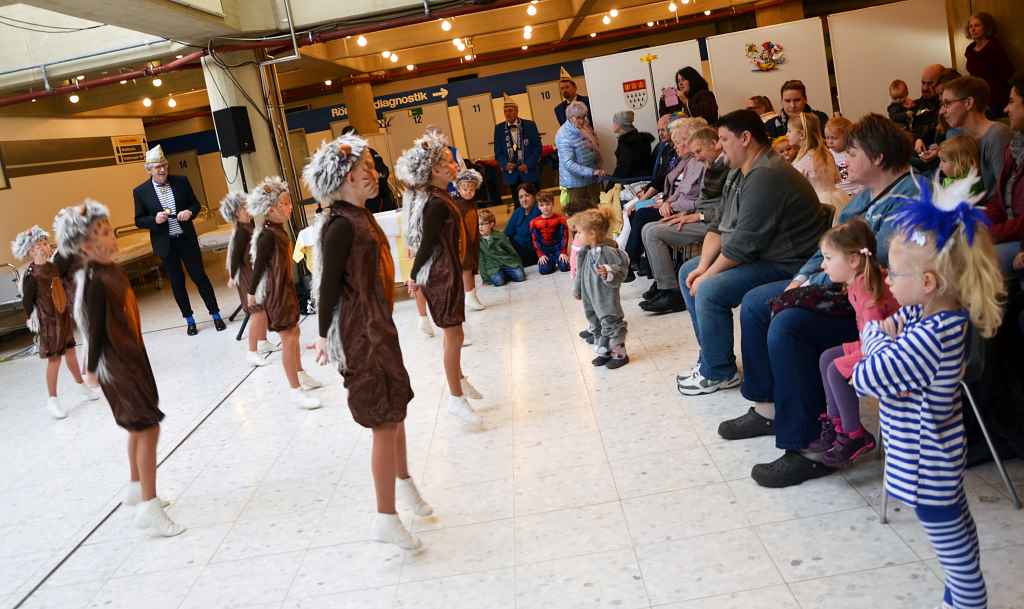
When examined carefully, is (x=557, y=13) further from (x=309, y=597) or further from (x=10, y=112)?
(x=309, y=597)

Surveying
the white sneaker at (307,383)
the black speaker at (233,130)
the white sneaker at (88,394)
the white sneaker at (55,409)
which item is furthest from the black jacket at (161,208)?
the white sneaker at (307,383)

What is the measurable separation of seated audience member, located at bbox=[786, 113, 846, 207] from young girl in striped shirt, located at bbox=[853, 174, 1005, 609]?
279 centimetres

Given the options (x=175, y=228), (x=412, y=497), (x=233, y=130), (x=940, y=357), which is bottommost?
(x=412, y=497)

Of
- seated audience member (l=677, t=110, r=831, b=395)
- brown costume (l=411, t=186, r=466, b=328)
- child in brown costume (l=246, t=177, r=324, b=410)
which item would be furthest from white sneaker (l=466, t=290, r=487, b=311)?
seated audience member (l=677, t=110, r=831, b=395)

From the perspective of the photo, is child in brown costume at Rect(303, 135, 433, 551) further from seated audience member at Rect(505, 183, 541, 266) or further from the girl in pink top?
seated audience member at Rect(505, 183, 541, 266)

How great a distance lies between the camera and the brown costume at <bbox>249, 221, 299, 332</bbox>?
5.84m

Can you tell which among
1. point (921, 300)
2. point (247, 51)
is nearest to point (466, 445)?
point (921, 300)

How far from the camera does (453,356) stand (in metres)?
4.80

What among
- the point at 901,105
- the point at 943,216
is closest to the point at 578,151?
the point at 901,105

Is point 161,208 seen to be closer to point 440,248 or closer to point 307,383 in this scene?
point 307,383

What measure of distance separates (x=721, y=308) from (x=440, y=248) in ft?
4.71

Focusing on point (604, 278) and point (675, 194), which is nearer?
point (604, 278)

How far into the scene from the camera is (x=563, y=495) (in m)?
3.75

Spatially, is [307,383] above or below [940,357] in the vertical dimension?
below
